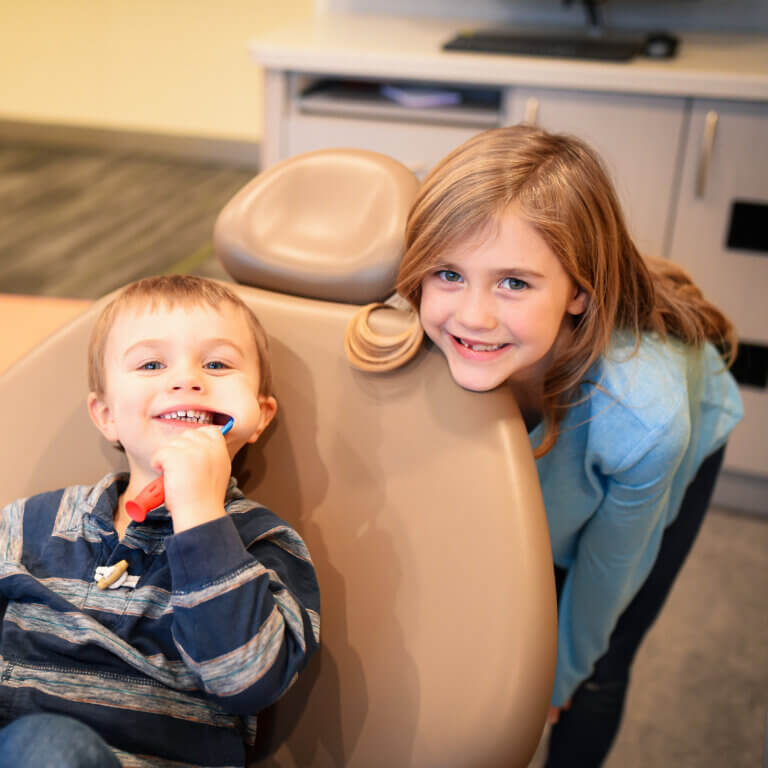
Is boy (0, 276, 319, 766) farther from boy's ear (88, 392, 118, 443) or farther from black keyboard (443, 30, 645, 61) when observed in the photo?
black keyboard (443, 30, 645, 61)

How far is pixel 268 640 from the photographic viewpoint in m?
0.78

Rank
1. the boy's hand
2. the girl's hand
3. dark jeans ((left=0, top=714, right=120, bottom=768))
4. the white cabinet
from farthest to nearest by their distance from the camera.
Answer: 1. the white cabinet
2. the girl's hand
3. the boy's hand
4. dark jeans ((left=0, top=714, right=120, bottom=768))

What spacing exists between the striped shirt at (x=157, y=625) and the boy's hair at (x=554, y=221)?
0.35 m

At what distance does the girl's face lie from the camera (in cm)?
93

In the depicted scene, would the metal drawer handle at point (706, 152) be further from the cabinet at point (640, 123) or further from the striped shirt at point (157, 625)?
the striped shirt at point (157, 625)

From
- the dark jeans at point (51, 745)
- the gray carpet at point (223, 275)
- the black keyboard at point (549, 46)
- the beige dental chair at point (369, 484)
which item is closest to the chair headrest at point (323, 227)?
the beige dental chair at point (369, 484)

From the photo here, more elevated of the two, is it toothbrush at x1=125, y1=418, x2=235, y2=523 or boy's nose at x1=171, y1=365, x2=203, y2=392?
boy's nose at x1=171, y1=365, x2=203, y2=392

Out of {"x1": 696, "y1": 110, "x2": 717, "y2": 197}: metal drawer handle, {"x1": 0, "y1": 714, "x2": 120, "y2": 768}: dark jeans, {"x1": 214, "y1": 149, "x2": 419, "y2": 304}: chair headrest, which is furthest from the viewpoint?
{"x1": 696, "y1": 110, "x2": 717, "y2": 197}: metal drawer handle

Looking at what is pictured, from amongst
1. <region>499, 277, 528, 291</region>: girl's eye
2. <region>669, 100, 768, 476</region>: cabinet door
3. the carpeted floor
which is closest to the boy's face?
<region>499, 277, 528, 291</region>: girl's eye

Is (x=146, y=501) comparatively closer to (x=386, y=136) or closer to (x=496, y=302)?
(x=496, y=302)

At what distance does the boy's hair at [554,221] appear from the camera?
934 mm

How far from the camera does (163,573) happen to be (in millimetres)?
872

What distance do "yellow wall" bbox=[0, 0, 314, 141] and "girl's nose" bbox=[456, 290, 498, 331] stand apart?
3250mm

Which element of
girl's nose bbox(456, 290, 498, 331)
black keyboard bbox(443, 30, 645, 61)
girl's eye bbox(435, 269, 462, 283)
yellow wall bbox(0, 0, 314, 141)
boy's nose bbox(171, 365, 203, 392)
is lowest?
yellow wall bbox(0, 0, 314, 141)
